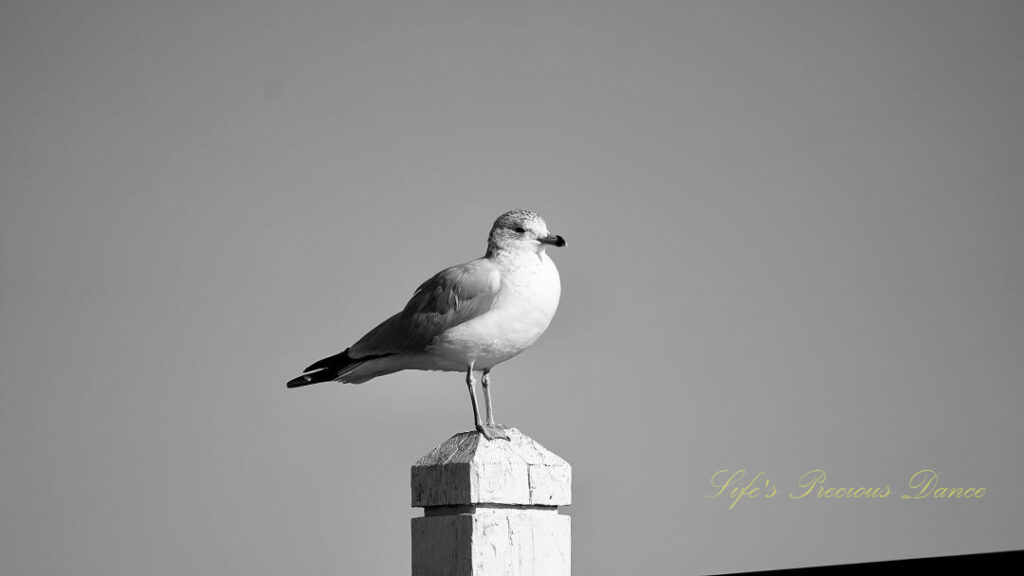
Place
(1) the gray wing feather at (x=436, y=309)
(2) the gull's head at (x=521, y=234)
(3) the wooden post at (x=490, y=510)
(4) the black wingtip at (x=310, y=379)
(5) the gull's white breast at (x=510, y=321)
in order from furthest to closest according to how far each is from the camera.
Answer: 1. (4) the black wingtip at (x=310, y=379)
2. (2) the gull's head at (x=521, y=234)
3. (1) the gray wing feather at (x=436, y=309)
4. (5) the gull's white breast at (x=510, y=321)
5. (3) the wooden post at (x=490, y=510)

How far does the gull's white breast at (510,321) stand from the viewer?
4574 mm

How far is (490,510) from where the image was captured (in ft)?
11.0

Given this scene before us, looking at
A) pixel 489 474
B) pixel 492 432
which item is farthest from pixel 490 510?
pixel 492 432

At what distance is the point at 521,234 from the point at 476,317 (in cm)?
44

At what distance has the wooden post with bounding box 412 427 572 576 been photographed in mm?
3301

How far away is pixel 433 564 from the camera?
11.1 feet

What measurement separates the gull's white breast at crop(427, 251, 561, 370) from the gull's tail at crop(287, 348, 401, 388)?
0.47 m

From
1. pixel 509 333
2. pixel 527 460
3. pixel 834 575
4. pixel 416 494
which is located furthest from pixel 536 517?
pixel 509 333

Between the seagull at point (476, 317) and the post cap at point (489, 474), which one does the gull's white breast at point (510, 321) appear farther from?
the post cap at point (489, 474)

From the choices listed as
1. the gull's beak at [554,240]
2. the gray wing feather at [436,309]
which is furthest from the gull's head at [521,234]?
the gray wing feather at [436,309]

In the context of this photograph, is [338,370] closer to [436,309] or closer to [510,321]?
[436,309]

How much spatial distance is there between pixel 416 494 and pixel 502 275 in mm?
1434

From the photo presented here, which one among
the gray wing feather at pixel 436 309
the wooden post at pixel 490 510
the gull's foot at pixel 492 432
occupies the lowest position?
the wooden post at pixel 490 510

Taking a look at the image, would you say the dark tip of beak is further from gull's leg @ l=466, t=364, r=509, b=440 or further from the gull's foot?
the gull's foot
